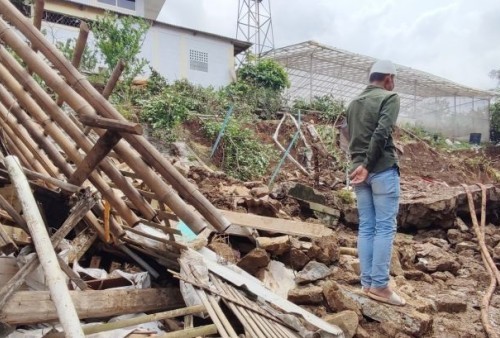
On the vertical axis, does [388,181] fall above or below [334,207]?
above

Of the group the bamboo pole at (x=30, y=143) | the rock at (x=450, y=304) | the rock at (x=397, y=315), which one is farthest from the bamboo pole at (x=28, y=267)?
the rock at (x=450, y=304)

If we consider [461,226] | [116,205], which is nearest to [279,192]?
[461,226]

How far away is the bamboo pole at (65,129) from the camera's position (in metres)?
2.84

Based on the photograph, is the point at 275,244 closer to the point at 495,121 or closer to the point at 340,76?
the point at 340,76

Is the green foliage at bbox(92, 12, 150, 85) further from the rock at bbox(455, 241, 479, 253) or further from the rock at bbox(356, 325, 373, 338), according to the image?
the rock at bbox(356, 325, 373, 338)

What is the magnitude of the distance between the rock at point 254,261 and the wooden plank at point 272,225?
0.51m

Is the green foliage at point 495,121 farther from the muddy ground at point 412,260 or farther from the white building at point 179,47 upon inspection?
the muddy ground at point 412,260

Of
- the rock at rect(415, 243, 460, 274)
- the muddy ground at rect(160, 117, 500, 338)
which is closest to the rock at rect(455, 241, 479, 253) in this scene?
the muddy ground at rect(160, 117, 500, 338)

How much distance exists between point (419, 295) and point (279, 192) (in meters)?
2.65

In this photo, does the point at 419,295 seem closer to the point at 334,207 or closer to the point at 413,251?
the point at 413,251

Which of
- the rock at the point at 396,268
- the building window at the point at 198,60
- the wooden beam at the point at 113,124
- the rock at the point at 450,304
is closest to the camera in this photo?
the wooden beam at the point at 113,124

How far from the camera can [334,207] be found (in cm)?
619

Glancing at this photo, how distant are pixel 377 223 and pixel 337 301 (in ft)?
2.12

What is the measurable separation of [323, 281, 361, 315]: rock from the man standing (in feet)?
0.73
